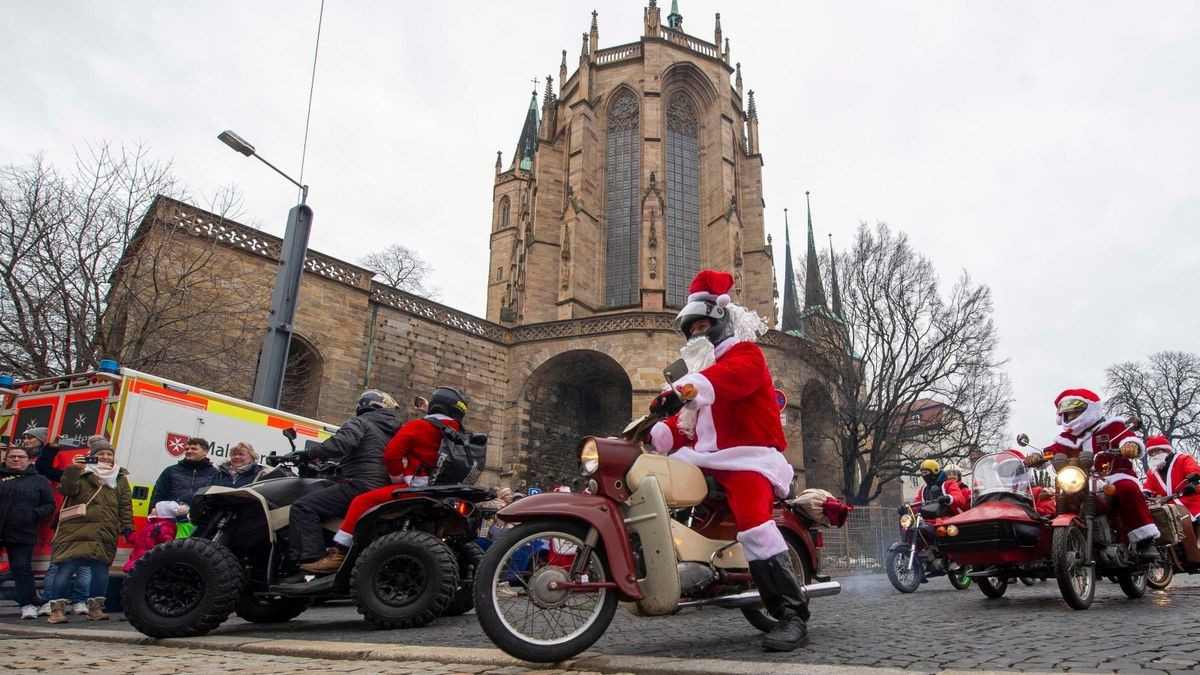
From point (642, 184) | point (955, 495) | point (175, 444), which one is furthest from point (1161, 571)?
point (642, 184)

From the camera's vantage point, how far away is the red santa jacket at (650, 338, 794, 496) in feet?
10.8

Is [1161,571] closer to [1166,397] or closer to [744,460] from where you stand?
[744,460]

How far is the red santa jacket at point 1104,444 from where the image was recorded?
555 cm

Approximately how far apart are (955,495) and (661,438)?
662 centimetres

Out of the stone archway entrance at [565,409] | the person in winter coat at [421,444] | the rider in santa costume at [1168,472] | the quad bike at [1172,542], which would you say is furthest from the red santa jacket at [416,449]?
the stone archway entrance at [565,409]

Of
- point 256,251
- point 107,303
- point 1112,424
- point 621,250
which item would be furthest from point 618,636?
point 621,250

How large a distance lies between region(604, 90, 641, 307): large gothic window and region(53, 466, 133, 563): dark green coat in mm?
23124

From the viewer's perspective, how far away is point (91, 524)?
19.5ft

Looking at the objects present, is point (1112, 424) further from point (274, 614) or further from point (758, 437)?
point (274, 614)

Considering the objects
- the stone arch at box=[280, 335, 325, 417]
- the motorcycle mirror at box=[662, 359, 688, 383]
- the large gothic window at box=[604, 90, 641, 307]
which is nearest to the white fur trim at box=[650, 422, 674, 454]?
the motorcycle mirror at box=[662, 359, 688, 383]

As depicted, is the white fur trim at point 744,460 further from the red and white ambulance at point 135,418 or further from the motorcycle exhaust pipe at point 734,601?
the red and white ambulance at point 135,418

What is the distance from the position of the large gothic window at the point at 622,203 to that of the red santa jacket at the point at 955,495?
19635 millimetres

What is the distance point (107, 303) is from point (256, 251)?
6097mm

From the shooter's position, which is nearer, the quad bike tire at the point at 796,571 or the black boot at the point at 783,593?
the black boot at the point at 783,593
